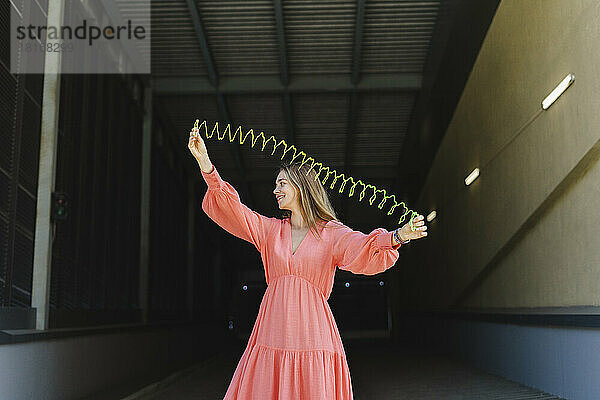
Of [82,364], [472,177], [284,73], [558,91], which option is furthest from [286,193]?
[284,73]

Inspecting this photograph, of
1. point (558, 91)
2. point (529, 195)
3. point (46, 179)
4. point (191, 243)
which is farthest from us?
point (191, 243)

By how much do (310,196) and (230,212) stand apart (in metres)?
0.40

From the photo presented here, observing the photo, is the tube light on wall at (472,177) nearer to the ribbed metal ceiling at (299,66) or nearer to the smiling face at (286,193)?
the ribbed metal ceiling at (299,66)

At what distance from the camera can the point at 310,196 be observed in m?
3.55

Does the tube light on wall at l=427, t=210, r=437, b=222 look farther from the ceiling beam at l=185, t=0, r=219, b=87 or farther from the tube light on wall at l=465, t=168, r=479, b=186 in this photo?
the ceiling beam at l=185, t=0, r=219, b=87

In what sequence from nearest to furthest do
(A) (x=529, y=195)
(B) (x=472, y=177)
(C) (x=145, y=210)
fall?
(A) (x=529, y=195) → (B) (x=472, y=177) → (C) (x=145, y=210)

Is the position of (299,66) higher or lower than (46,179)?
higher

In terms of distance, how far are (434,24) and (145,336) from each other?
8.42m

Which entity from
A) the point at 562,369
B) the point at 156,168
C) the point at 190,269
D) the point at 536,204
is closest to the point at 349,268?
the point at 562,369

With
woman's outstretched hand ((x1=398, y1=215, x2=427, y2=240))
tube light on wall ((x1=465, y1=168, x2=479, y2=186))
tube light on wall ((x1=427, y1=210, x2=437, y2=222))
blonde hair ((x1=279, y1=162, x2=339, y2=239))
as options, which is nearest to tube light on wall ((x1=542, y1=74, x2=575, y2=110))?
tube light on wall ((x1=465, y1=168, x2=479, y2=186))

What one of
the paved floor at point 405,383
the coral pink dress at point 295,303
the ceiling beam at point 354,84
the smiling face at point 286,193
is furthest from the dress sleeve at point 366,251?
the ceiling beam at point 354,84

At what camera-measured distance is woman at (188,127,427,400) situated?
322 cm

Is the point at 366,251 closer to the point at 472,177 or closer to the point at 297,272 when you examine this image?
the point at 297,272

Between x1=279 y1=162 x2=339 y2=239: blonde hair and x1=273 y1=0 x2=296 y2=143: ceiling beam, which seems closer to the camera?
x1=279 y1=162 x2=339 y2=239: blonde hair
